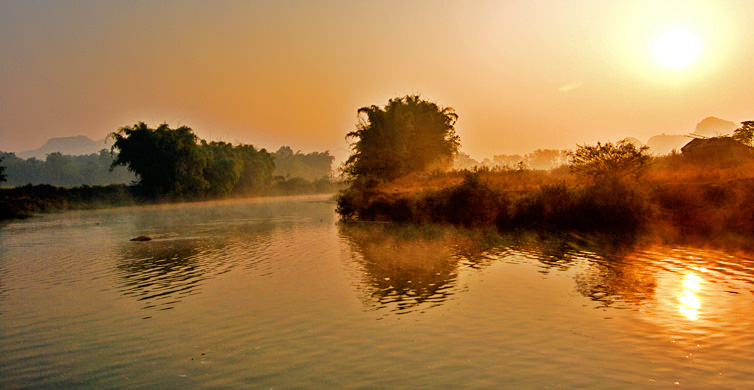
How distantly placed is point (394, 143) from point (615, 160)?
31.6 m

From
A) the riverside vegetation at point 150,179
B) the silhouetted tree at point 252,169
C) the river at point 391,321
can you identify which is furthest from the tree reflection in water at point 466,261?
the silhouetted tree at point 252,169

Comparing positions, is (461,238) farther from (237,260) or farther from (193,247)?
(193,247)

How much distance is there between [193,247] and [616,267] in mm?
24600

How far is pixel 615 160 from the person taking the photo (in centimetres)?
3441

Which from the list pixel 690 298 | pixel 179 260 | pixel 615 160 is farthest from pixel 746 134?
pixel 179 260

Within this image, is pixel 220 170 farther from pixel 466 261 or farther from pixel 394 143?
pixel 466 261

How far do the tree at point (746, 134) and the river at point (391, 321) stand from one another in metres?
23.3

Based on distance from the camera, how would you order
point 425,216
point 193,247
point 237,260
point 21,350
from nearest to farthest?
point 21,350
point 237,260
point 193,247
point 425,216

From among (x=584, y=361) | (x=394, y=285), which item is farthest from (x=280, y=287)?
(x=584, y=361)

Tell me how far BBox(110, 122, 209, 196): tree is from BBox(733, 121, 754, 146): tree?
301ft

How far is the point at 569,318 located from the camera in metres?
13.0

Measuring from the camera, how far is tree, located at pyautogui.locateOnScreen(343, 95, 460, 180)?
60281 millimetres

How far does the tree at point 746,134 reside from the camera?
40.2 metres

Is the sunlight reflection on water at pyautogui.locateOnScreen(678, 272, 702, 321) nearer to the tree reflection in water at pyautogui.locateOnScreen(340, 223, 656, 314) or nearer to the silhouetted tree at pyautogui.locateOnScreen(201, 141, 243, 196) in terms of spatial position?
the tree reflection in water at pyautogui.locateOnScreen(340, 223, 656, 314)
